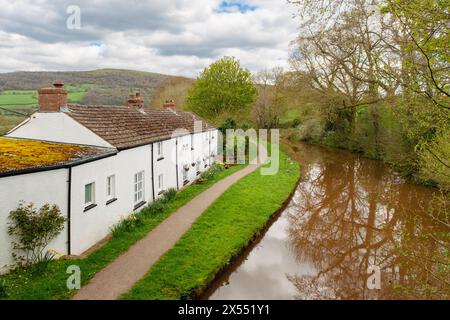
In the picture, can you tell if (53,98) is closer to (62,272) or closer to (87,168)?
(87,168)

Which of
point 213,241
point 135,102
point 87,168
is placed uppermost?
point 135,102

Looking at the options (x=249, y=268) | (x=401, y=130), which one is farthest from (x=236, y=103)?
(x=249, y=268)

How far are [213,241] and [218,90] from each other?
34790 mm

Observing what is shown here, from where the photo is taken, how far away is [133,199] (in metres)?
14.9

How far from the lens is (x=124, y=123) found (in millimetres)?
16781

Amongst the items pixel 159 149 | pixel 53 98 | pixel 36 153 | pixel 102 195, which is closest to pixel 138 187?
pixel 159 149

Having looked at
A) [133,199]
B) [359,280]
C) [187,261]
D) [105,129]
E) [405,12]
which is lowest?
[359,280]

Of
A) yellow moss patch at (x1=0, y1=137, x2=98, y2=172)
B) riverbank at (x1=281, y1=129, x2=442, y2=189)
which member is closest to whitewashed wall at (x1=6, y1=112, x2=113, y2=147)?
yellow moss patch at (x1=0, y1=137, x2=98, y2=172)

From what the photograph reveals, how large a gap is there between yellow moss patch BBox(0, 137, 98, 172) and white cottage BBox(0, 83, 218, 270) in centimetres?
4

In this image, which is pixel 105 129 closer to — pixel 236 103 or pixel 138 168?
pixel 138 168

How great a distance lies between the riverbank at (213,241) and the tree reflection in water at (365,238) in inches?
66.3

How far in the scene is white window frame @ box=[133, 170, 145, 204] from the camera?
15257 mm

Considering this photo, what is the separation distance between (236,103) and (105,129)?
A: 33.8m

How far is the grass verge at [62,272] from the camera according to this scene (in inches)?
320
